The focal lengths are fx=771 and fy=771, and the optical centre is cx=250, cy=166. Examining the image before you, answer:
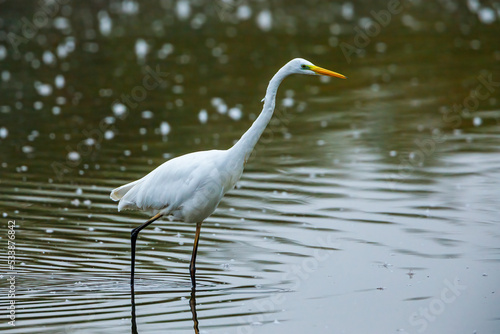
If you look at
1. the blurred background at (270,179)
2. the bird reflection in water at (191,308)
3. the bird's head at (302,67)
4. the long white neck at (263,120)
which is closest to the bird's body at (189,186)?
the long white neck at (263,120)

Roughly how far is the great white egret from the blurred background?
577mm

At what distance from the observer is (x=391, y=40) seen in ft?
65.6

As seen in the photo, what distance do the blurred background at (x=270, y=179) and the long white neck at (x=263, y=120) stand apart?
113 cm

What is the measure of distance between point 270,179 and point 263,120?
11.5 ft

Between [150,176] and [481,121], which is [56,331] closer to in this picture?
[150,176]

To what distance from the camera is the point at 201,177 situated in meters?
6.59

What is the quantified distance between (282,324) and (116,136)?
700cm

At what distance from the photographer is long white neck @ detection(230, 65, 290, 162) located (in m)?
6.43

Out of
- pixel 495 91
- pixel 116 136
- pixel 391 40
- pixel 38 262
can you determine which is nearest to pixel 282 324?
pixel 38 262

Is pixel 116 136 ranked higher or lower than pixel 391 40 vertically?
lower

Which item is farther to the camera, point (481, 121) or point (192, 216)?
point (481, 121)

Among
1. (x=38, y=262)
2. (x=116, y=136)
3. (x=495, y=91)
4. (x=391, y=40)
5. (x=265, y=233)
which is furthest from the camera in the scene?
(x=391, y=40)

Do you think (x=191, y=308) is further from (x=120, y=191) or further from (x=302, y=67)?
(x=302, y=67)

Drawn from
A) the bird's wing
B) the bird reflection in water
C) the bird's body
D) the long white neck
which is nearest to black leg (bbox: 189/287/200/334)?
the bird reflection in water
